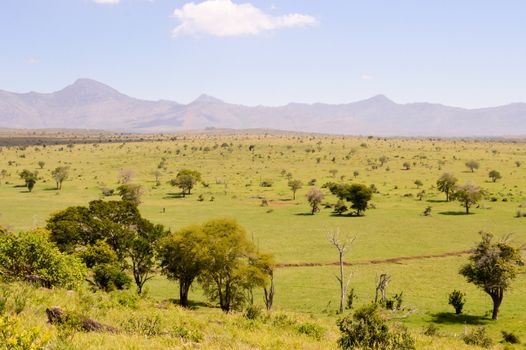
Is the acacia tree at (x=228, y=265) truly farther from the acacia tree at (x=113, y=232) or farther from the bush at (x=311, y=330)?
the bush at (x=311, y=330)

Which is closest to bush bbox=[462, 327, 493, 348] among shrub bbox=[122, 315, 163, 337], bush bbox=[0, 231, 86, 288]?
shrub bbox=[122, 315, 163, 337]

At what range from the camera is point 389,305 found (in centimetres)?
4250

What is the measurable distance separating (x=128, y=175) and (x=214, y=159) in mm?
48091

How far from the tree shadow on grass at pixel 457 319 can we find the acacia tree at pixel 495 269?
113 cm

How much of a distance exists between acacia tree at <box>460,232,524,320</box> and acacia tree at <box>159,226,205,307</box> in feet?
78.9

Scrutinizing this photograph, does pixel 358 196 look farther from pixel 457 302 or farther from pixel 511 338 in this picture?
pixel 511 338

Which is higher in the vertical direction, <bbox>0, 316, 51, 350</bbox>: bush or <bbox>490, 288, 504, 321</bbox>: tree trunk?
<bbox>0, 316, 51, 350</bbox>: bush

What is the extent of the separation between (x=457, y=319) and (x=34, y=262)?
1344 inches

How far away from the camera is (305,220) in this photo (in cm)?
8362

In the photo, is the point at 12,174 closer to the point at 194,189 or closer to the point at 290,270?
the point at 194,189

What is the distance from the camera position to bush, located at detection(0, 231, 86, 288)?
29.8 meters

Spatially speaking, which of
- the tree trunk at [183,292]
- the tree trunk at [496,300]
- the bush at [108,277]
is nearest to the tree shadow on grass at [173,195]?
the tree trunk at [183,292]

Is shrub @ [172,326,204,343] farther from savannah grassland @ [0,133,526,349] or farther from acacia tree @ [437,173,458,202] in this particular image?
acacia tree @ [437,173,458,202]

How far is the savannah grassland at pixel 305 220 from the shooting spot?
86.6 feet
